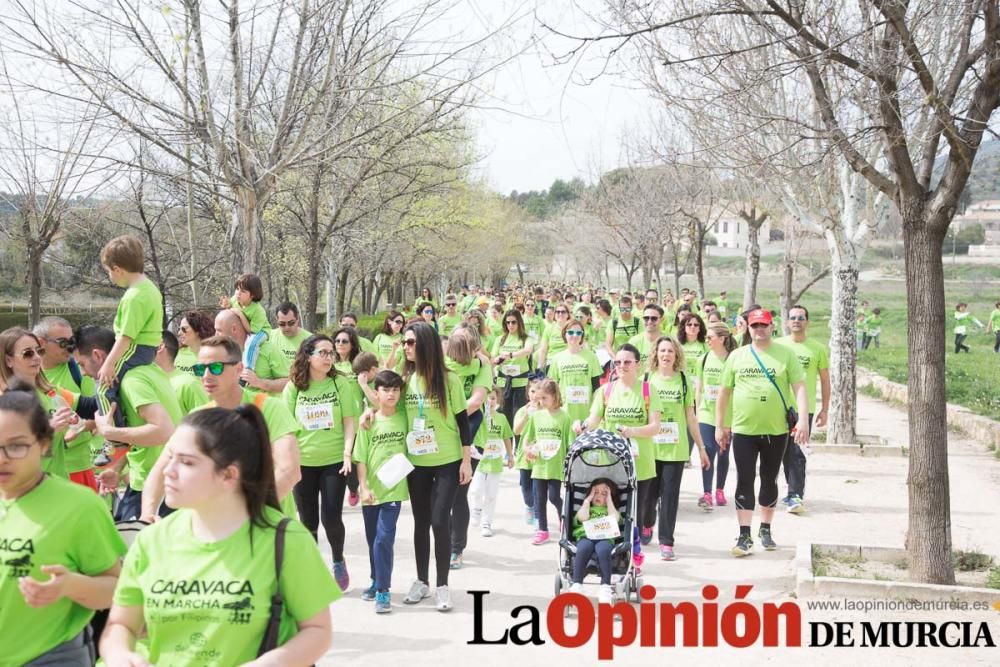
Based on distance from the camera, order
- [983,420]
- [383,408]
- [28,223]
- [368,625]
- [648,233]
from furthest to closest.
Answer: [648,233] → [28,223] → [983,420] → [383,408] → [368,625]

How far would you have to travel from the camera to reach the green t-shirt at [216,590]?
2535 millimetres

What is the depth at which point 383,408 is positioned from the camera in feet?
21.0

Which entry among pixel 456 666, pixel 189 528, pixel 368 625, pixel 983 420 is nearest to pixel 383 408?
pixel 368 625

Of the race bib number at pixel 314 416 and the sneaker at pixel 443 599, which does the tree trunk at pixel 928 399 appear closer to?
the sneaker at pixel 443 599

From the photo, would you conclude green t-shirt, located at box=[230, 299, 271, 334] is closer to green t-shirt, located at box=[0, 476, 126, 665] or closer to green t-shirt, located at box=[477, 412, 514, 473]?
green t-shirt, located at box=[477, 412, 514, 473]

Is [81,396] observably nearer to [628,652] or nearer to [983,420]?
[628,652]

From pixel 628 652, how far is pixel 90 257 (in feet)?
64.2

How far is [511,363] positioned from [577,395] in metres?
2.22

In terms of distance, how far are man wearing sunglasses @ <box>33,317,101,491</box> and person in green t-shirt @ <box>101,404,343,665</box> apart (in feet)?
9.56

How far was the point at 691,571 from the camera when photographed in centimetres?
722

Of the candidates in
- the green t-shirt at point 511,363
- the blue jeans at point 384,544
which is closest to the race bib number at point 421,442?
the blue jeans at point 384,544

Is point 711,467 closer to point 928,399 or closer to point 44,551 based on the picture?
point 928,399

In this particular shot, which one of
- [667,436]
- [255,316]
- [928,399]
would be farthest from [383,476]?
[928,399]

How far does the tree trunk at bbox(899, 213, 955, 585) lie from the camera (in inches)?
255
